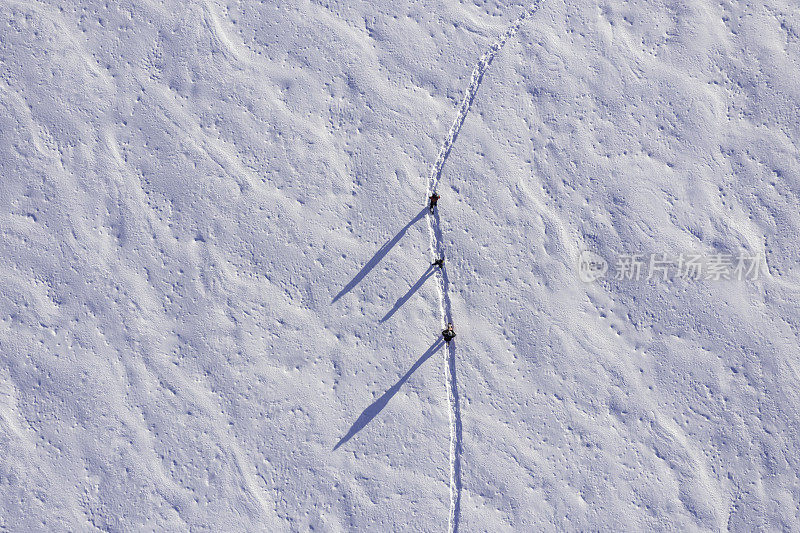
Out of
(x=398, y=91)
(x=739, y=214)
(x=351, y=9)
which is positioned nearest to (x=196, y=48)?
(x=351, y=9)

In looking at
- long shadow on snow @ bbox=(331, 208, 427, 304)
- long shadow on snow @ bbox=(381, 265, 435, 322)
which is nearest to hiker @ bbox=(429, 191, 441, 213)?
long shadow on snow @ bbox=(331, 208, 427, 304)

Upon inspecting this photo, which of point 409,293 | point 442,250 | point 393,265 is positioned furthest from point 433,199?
point 409,293

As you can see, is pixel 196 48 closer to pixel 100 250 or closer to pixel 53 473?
pixel 100 250

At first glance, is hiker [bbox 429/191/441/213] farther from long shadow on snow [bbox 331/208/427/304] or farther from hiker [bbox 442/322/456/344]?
hiker [bbox 442/322/456/344]

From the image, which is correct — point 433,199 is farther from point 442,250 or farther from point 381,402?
point 381,402

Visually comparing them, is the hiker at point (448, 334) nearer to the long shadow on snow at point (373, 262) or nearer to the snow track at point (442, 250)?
the snow track at point (442, 250)

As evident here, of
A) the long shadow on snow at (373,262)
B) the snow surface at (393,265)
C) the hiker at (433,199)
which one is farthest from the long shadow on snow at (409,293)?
the hiker at (433,199)
